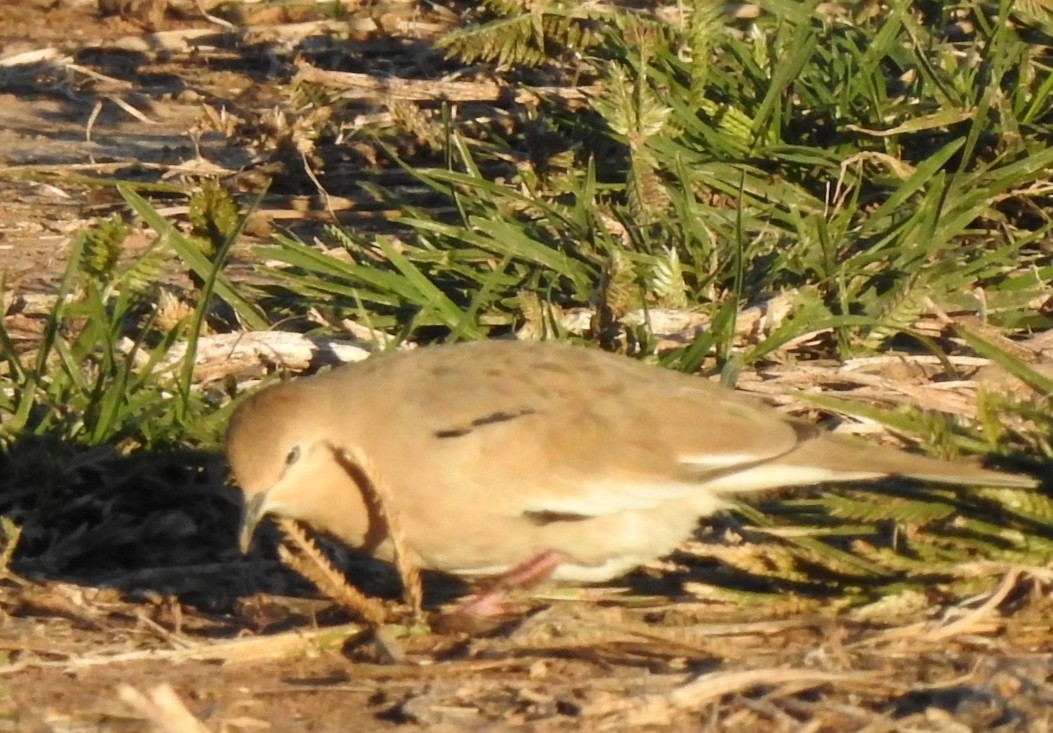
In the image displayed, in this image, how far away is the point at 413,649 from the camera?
493 cm

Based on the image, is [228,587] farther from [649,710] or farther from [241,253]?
[241,253]

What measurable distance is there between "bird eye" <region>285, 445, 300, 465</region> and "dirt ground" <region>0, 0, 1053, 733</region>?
394 millimetres

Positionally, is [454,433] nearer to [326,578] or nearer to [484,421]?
[484,421]

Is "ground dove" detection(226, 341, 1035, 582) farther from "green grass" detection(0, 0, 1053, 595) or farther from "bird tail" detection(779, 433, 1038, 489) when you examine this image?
"green grass" detection(0, 0, 1053, 595)

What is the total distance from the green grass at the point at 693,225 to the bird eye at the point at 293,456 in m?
0.83

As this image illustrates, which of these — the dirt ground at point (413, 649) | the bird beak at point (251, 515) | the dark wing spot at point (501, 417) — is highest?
the dark wing spot at point (501, 417)

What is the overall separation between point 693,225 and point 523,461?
77.4 inches

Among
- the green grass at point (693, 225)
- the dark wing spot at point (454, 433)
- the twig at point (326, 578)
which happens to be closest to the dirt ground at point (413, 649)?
the twig at point (326, 578)

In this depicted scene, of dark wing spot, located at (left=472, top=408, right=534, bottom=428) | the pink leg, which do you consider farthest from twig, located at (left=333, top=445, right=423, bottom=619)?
dark wing spot, located at (left=472, top=408, right=534, bottom=428)

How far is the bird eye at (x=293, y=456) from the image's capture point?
4969mm

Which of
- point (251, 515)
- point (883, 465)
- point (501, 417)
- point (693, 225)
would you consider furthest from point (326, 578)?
point (693, 225)

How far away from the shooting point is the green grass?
6.09m

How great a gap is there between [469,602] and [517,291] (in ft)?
5.50

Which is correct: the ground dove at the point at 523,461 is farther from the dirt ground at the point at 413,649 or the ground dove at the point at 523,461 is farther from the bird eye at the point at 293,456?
the dirt ground at the point at 413,649
